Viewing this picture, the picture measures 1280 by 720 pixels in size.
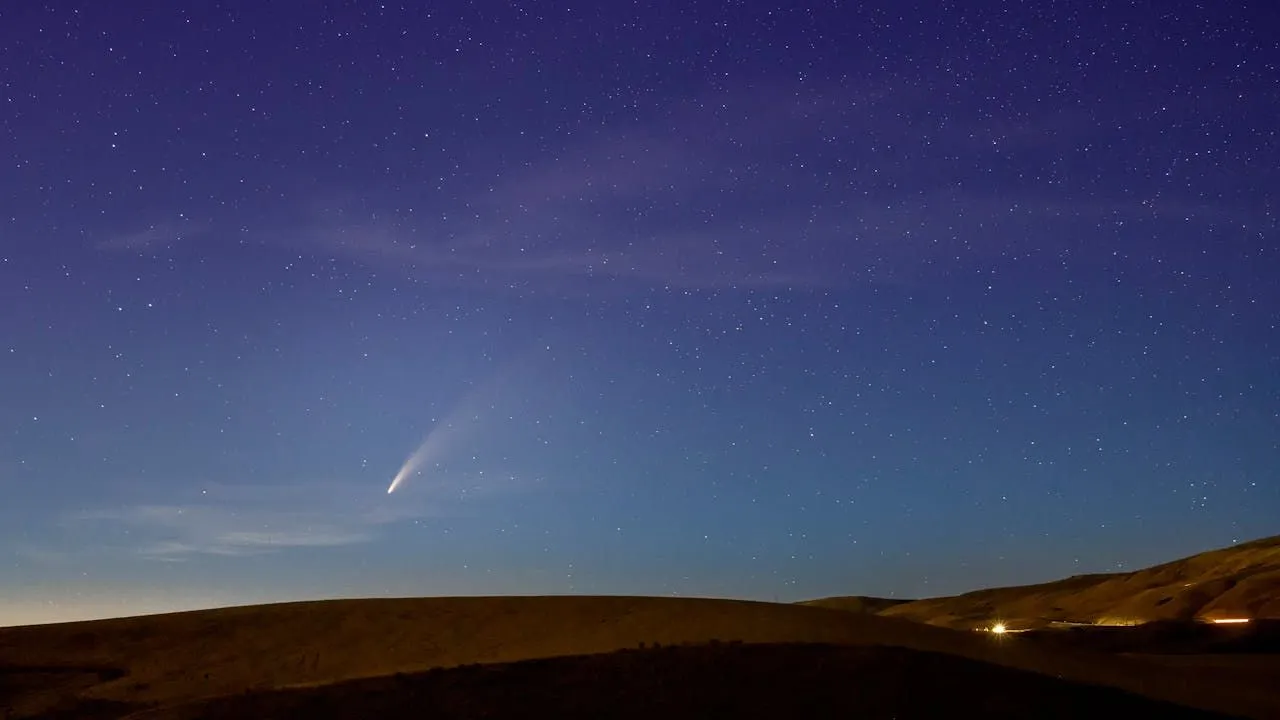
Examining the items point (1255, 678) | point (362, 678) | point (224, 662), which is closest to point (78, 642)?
point (224, 662)

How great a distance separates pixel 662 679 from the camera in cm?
2328

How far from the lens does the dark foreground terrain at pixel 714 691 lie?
70.9ft

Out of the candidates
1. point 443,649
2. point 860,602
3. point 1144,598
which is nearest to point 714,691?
point 443,649

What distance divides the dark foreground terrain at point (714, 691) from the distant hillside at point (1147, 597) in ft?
166

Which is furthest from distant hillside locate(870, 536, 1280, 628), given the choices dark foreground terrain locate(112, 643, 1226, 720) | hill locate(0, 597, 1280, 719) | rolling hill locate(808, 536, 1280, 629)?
dark foreground terrain locate(112, 643, 1226, 720)

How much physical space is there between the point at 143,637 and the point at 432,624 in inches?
417

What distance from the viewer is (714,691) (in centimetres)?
2242

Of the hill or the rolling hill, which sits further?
the rolling hill

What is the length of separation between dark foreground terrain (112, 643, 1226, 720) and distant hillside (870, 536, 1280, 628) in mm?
50589

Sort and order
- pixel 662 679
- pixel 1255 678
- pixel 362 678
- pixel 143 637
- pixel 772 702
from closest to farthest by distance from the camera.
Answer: pixel 772 702 < pixel 662 679 < pixel 362 678 < pixel 1255 678 < pixel 143 637

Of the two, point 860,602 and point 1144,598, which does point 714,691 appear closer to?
point 1144,598

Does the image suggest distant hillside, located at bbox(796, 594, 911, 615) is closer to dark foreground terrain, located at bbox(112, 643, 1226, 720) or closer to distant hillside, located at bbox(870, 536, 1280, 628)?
distant hillside, located at bbox(870, 536, 1280, 628)

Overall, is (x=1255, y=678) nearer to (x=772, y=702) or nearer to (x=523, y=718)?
(x=772, y=702)

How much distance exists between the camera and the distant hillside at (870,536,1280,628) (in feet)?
261
